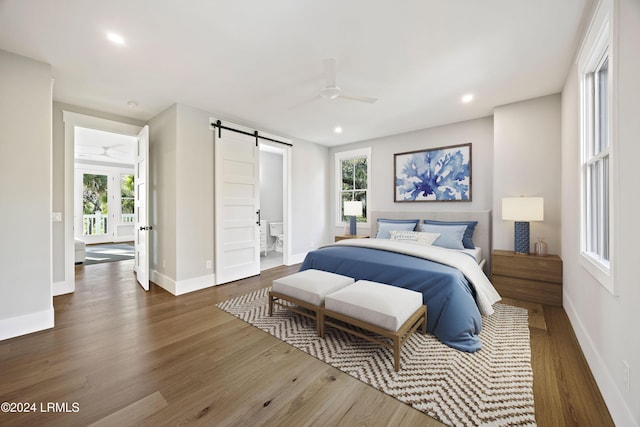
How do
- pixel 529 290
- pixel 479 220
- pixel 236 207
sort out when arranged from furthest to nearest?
1. pixel 236 207
2. pixel 479 220
3. pixel 529 290

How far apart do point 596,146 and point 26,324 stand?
16.9 ft

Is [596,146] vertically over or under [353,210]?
over

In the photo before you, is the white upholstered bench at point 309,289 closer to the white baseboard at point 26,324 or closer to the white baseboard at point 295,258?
the white baseboard at point 26,324

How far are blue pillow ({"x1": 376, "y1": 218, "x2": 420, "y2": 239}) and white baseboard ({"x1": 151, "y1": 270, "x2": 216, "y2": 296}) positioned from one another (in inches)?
110

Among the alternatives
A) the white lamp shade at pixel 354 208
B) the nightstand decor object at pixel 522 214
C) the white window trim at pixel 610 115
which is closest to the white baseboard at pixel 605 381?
the white window trim at pixel 610 115

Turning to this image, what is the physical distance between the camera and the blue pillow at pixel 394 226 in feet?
14.4

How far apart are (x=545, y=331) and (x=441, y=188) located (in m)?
2.57

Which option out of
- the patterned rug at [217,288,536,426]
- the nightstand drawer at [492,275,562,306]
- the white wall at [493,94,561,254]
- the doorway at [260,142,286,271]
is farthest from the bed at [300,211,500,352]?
the doorway at [260,142,286,271]

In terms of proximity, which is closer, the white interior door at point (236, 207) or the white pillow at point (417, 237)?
the white pillow at point (417, 237)

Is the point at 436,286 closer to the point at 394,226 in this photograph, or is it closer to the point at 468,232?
the point at 468,232

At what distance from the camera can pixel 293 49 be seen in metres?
2.32

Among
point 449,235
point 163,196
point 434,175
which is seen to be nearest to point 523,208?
point 449,235

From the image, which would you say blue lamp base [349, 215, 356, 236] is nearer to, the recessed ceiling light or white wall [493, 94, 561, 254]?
white wall [493, 94, 561, 254]

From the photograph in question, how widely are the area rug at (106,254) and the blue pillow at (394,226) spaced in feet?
18.6
